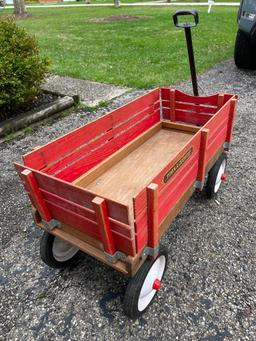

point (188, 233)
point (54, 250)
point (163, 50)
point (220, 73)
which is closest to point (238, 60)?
point (220, 73)

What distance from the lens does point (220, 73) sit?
7383 millimetres

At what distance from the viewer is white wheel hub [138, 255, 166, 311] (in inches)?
93.6

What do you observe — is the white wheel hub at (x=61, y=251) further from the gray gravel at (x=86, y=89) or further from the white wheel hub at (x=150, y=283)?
the gray gravel at (x=86, y=89)

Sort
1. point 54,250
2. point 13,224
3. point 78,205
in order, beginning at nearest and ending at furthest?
point 78,205
point 54,250
point 13,224

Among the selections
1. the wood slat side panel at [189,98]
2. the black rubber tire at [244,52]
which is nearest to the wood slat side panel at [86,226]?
the wood slat side panel at [189,98]

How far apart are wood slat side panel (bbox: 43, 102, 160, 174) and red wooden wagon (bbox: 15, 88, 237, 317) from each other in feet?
0.03

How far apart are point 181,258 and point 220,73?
5.75 m

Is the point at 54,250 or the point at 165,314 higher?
the point at 54,250

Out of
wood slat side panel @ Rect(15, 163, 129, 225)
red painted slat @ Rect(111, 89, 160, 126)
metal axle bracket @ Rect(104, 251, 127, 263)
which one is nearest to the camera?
wood slat side panel @ Rect(15, 163, 129, 225)

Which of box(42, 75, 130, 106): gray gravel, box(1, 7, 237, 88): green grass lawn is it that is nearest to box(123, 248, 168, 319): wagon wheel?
box(42, 75, 130, 106): gray gravel

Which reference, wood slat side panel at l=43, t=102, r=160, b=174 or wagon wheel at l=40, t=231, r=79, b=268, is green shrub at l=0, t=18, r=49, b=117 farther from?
wagon wheel at l=40, t=231, r=79, b=268

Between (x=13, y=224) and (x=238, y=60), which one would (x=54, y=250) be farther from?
(x=238, y=60)

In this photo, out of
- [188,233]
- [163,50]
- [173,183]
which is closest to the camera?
[173,183]

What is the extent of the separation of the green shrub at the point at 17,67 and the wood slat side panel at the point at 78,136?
2.53m
